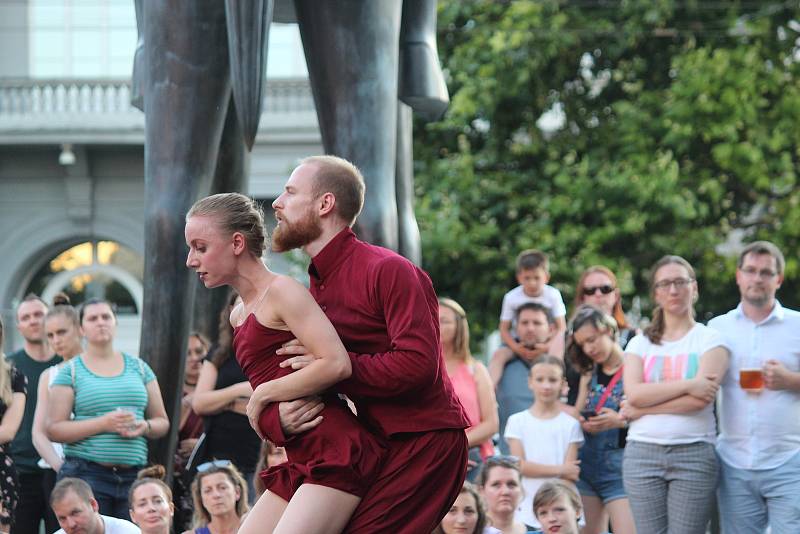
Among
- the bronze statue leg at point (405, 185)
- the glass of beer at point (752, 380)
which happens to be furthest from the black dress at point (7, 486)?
the glass of beer at point (752, 380)

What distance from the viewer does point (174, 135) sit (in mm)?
6285

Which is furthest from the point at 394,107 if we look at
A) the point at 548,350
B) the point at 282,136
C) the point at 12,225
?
the point at 12,225

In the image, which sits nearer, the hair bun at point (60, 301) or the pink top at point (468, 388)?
the pink top at point (468, 388)

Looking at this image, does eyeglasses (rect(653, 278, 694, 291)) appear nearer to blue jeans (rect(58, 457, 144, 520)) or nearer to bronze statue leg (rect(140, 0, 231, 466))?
bronze statue leg (rect(140, 0, 231, 466))

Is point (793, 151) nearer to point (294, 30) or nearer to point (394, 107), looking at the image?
point (294, 30)

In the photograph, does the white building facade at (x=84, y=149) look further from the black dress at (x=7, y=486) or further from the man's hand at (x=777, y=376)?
the man's hand at (x=777, y=376)

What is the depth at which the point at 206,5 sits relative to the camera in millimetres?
6270

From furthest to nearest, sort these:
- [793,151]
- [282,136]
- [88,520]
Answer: [282,136], [793,151], [88,520]

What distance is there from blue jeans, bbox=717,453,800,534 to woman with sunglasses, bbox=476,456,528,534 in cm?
96

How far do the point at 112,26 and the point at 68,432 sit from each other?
1699 centimetres

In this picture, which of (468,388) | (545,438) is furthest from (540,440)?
(468,388)

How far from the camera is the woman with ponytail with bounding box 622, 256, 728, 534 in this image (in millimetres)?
6516

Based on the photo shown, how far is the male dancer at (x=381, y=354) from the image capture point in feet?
12.8

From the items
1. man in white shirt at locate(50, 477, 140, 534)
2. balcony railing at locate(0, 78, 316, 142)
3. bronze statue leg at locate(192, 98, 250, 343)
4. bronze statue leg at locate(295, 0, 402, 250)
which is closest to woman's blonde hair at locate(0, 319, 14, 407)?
man in white shirt at locate(50, 477, 140, 534)
